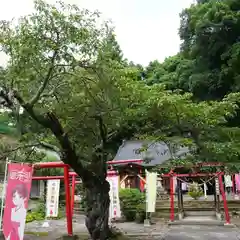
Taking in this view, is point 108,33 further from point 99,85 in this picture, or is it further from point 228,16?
point 228,16

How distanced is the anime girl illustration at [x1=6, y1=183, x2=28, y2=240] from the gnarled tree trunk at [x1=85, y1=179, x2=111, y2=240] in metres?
1.79

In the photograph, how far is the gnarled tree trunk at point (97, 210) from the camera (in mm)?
9828

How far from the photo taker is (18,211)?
8.92 m

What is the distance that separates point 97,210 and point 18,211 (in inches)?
83.5

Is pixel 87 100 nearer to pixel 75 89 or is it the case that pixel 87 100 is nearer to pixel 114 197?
pixel 75 89

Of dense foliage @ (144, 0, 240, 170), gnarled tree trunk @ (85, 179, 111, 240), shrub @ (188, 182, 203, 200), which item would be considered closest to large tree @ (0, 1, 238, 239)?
gnarled tree trunk @ (85, 179, 111, 240)

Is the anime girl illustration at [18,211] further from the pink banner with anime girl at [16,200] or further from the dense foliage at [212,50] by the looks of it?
the dense foliage at [212,50]

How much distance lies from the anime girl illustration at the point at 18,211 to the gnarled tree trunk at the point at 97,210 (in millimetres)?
1788

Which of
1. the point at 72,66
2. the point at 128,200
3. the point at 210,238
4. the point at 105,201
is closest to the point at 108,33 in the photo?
the point at 72,66

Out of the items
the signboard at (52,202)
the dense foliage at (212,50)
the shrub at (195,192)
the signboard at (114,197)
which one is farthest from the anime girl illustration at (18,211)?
the shrub at (195,192)

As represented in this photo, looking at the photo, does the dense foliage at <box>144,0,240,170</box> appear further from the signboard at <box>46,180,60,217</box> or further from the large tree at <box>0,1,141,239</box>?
the large tree at <box>0,1,141,239</box>

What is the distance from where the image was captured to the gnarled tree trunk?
9.83 metres

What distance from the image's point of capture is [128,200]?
17734 millimetres

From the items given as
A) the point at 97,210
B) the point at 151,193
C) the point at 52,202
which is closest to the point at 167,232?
the point at 151,193
